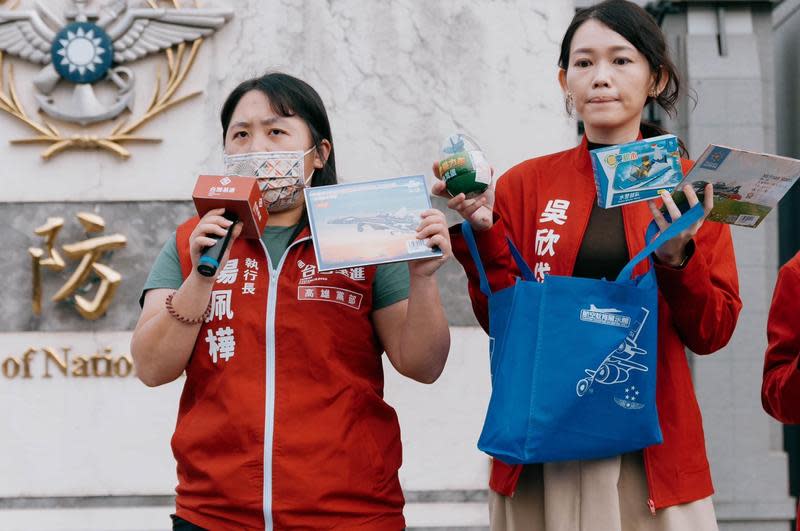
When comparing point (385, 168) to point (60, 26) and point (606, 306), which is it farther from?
point (606, 306)

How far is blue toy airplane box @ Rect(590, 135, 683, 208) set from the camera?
213 cm

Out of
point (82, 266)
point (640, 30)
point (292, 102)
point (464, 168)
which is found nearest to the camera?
point (464, 168)

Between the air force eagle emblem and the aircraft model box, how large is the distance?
8.18 ft

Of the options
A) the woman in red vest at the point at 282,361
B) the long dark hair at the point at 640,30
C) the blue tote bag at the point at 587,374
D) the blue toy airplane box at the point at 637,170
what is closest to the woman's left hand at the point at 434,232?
the woman in red vest at the point at 282,361

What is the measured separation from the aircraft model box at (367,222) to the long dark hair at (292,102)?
0.94 feet

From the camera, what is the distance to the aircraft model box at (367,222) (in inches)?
87.3

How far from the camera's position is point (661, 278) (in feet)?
7.10

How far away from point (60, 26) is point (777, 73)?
441 centimetres

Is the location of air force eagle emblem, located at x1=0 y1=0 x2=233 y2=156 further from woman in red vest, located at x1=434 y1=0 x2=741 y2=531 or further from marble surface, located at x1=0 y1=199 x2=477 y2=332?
woman in red vest, located at x1=434 y1=0 x2=741 y2=531

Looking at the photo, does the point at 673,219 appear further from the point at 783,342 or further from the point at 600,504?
the point at 600,504

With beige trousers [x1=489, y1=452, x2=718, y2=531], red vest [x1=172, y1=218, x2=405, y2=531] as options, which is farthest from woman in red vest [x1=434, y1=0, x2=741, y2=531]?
red vest [x1=172, y1=218, x2=405, y2=531]

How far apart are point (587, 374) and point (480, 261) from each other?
344 mm

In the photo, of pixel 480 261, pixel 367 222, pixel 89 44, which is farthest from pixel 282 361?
pixel 89 44

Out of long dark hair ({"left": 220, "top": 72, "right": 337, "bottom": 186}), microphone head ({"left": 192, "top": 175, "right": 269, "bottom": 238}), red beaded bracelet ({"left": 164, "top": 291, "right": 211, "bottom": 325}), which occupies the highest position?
long dark hair ({"left": 220, "top": 72, "right": 337, "bottom": 186})
